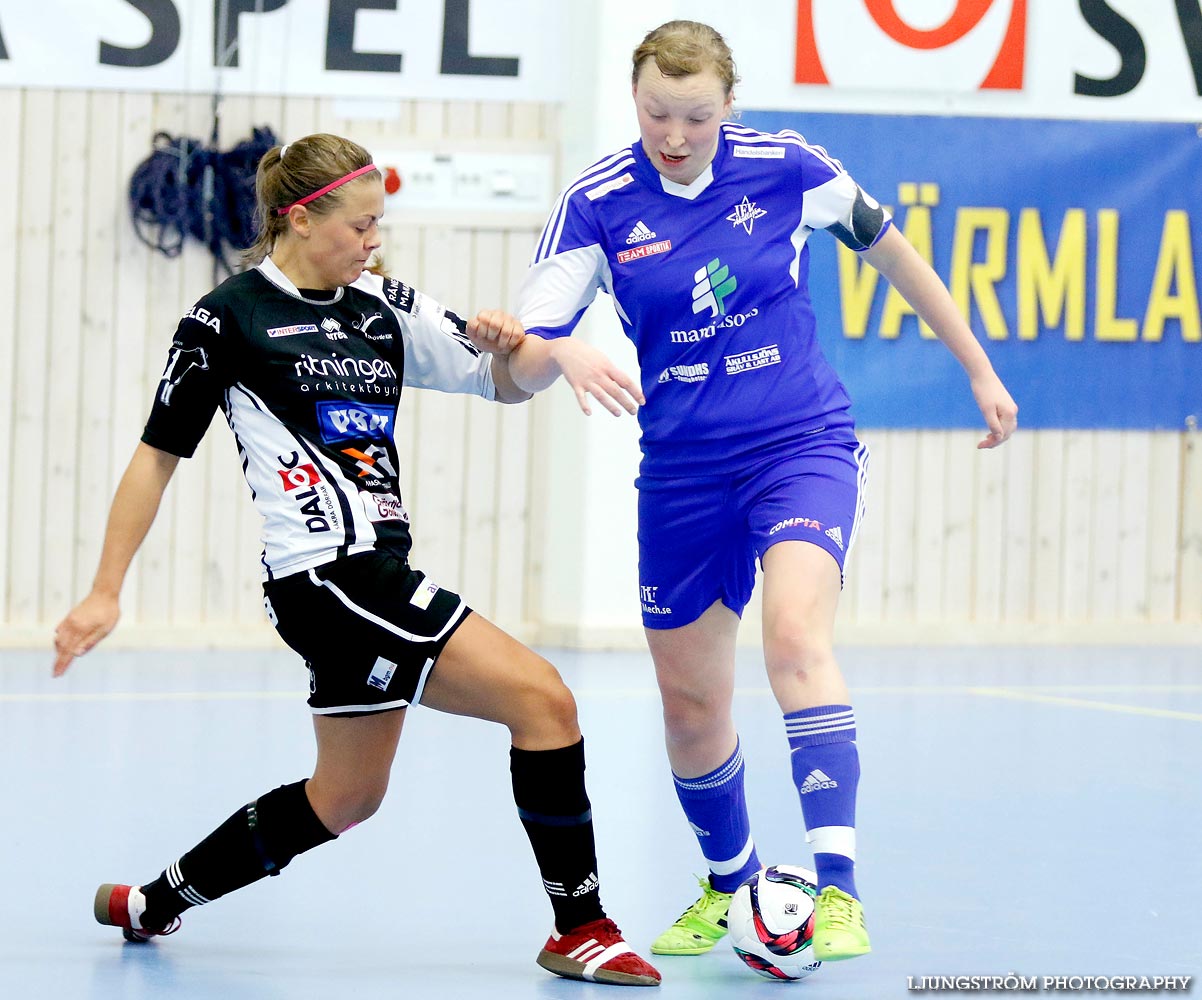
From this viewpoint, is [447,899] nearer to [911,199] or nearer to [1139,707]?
[1139,707]

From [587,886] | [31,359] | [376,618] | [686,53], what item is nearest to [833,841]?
[587,886]

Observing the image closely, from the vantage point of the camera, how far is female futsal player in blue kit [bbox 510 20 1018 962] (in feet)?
10.2

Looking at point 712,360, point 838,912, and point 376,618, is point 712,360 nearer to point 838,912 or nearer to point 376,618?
point 376,618

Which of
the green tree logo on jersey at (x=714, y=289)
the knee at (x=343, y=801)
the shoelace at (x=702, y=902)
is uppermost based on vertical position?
the green tree logo on jersey at (x=714, y=289)

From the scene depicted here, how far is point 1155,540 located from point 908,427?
143 cm

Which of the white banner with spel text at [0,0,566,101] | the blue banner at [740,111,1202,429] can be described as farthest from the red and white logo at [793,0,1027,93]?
the white banner with spel text at [0,0,566,101]

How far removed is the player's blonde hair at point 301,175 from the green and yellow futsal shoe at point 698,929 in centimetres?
146

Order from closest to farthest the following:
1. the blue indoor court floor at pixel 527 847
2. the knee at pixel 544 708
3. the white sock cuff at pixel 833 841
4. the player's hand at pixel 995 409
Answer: the white sock cuff at pixel 833 841
the knee at pixel 544 708
the blue indoor court floor at pixel 527 847
the player's hand at pixel 995 409

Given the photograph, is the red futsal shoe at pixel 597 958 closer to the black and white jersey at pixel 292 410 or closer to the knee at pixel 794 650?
the knee at pixel 794 650

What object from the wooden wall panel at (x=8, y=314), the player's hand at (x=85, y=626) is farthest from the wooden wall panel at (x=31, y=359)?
the player's hand at (x=85, y=626)

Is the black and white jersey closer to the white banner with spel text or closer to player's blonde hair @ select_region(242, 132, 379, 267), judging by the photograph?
player's blonde hair @ select_region(242, 132, 379, 267)

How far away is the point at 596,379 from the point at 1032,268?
5818 millimetres

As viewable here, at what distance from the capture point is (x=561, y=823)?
2.99 metres

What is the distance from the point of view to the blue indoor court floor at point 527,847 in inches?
120
